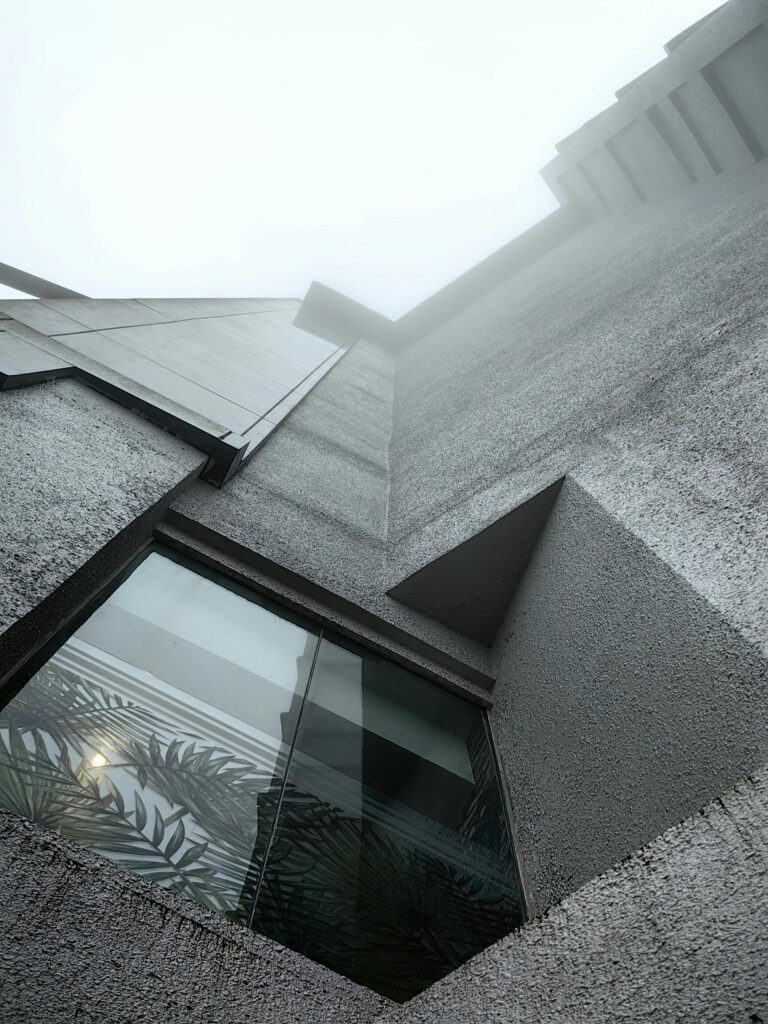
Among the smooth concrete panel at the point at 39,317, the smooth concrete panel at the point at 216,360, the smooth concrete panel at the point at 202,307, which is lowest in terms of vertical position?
the smooth concrete panel at the point at 216,360

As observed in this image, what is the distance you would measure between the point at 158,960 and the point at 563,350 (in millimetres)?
6795

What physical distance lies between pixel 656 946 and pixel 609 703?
206 centimetres

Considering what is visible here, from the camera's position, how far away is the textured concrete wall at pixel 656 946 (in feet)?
5.29

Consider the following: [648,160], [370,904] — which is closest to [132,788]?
[370,904]

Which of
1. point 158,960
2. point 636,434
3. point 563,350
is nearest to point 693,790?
point 158,960

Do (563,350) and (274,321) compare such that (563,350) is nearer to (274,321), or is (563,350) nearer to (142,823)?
(142,823)

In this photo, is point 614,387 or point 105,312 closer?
point 614,387

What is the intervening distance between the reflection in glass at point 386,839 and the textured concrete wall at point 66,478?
4.93ft

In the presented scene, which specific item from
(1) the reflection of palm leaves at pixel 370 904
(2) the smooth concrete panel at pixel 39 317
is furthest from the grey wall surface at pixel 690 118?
(1) the reflection of palm leaves at pixel 370 904

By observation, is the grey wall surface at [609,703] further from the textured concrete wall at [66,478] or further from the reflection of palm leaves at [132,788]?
the textured concrete wall at [66,478]

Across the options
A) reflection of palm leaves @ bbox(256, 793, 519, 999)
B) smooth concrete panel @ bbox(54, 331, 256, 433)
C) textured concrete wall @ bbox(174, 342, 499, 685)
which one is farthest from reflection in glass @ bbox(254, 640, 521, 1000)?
smooth concrete panel @ bbox(54, 331, 256, 433)

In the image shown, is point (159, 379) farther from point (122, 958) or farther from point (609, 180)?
point (609, 180)

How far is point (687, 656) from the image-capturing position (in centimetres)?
320

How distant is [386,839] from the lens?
373 cm
